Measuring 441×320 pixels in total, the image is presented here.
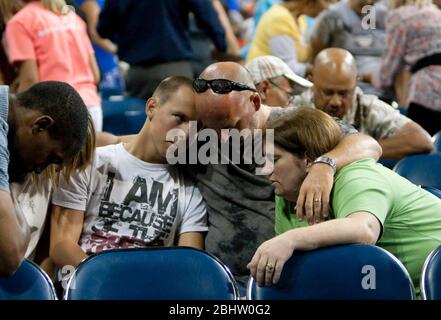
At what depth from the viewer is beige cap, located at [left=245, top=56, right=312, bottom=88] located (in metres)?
4.68

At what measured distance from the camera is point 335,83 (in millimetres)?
4527

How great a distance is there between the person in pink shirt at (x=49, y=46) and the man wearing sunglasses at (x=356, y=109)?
1.34 metres

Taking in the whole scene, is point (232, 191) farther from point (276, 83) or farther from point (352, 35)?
point (352, 35)

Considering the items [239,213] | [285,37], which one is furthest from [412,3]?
[239,213]

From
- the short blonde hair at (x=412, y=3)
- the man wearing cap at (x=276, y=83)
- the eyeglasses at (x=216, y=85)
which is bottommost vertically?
the man wearing cap at (x=276, y=83)

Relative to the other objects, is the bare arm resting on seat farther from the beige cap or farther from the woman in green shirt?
the beige cap

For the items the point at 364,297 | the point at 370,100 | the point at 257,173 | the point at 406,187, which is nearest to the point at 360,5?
the point at 370,100

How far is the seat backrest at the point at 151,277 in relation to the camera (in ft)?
9.29

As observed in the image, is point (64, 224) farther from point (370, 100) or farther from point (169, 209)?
point (370, 100)

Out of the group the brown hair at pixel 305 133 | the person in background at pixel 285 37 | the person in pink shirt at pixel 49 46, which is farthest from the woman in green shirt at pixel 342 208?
the person in background at pixel 285 37

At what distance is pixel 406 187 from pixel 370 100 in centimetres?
162

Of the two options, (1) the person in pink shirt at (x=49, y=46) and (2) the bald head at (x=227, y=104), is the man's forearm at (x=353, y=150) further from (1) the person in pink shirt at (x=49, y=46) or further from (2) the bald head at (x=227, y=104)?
(1) the person in pink shirt at (x=49, y=46)

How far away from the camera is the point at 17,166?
2881 mm

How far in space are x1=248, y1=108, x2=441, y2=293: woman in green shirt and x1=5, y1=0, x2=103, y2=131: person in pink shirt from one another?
2099 millimetres
